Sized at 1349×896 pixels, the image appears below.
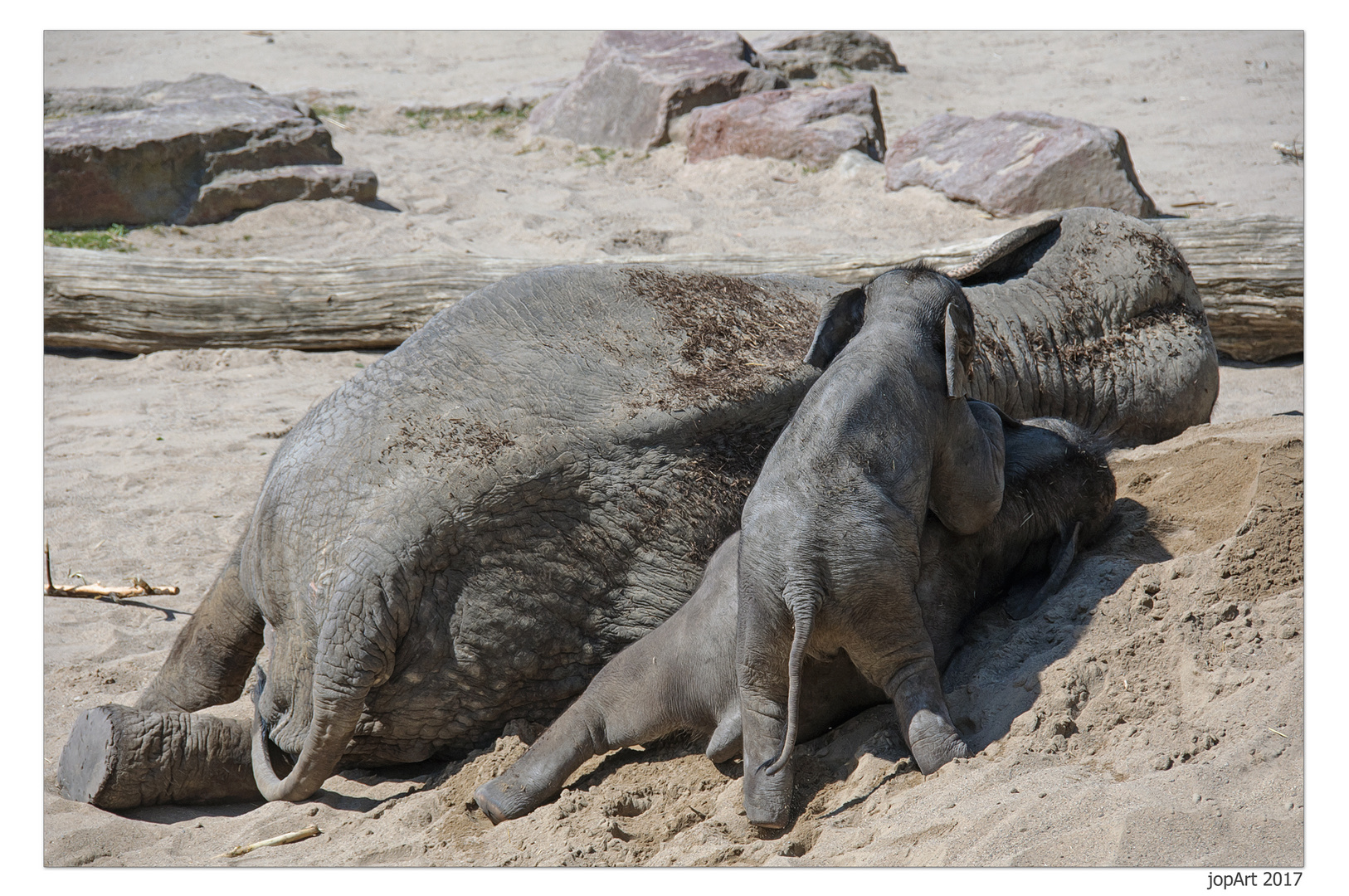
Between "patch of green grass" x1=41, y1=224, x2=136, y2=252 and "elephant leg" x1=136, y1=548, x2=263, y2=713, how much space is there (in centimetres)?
521

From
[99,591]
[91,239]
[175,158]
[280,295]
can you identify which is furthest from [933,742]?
[175,158]

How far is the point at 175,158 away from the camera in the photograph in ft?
28.9

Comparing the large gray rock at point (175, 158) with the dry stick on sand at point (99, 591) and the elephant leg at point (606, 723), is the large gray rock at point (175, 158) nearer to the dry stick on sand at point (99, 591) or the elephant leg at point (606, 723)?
the dry stick on sand at point (99, 591)

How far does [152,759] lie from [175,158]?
6778 millimetres

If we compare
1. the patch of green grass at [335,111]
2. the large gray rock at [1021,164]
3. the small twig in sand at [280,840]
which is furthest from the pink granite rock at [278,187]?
the small twig in sand at [280,840]

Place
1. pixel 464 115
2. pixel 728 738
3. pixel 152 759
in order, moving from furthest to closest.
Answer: pixel 464 115 → pixel 152 759 → pixel 728 738

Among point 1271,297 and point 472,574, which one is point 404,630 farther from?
point 1271,297

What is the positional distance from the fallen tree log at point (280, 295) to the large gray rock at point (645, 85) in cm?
371

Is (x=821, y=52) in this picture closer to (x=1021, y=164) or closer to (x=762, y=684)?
(x=1021, y=164)

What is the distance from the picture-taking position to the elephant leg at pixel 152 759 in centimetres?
321

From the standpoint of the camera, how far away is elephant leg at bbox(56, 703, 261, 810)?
3.21 meters

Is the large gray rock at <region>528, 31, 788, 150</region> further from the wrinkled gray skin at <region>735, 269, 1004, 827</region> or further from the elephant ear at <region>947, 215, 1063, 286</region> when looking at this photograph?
the wrinkled gray skin at <region>735, 269, 1004, 827</region>

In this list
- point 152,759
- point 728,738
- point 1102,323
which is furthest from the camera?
point 1102,323

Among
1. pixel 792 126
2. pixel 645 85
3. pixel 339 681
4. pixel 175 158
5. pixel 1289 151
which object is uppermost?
pixel 645 85
